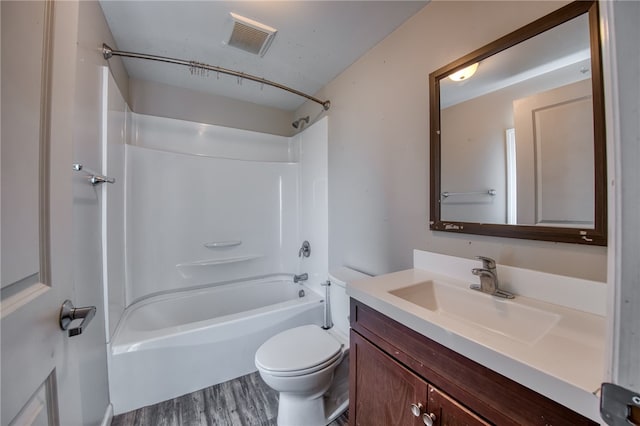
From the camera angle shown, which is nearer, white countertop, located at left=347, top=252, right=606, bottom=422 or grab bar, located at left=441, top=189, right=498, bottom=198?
white countertop, located at left=347, top=252, right=606, bottom=422

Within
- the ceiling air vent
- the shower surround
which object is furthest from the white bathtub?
the ceiling air vent

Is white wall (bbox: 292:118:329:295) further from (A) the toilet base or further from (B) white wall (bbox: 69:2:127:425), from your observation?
(B) white wall (bbox: 69:2:127:425)

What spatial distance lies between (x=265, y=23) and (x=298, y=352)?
72.9 inches

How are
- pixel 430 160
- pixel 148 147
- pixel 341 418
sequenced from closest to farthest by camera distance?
pixel 430 160 < pixel 341 418 < pixel 148 147

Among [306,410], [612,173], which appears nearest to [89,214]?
[306,410]

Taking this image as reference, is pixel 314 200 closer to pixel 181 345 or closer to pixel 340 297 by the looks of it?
pixel 340 297

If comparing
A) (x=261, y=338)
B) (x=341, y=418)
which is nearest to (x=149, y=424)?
(x=261, y=338)

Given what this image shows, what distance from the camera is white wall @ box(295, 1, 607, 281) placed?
0.90 metres

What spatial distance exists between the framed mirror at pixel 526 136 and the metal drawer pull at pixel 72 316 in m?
1.30

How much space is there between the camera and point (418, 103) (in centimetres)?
126

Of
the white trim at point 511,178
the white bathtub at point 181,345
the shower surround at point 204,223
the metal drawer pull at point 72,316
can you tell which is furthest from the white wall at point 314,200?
the metal drawer pull at point 72,316

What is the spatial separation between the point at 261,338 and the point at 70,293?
4.21 ft

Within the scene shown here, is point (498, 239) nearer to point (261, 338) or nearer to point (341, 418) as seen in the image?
point (341, 418)

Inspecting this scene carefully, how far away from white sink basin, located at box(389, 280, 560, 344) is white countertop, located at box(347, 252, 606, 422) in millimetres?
28
